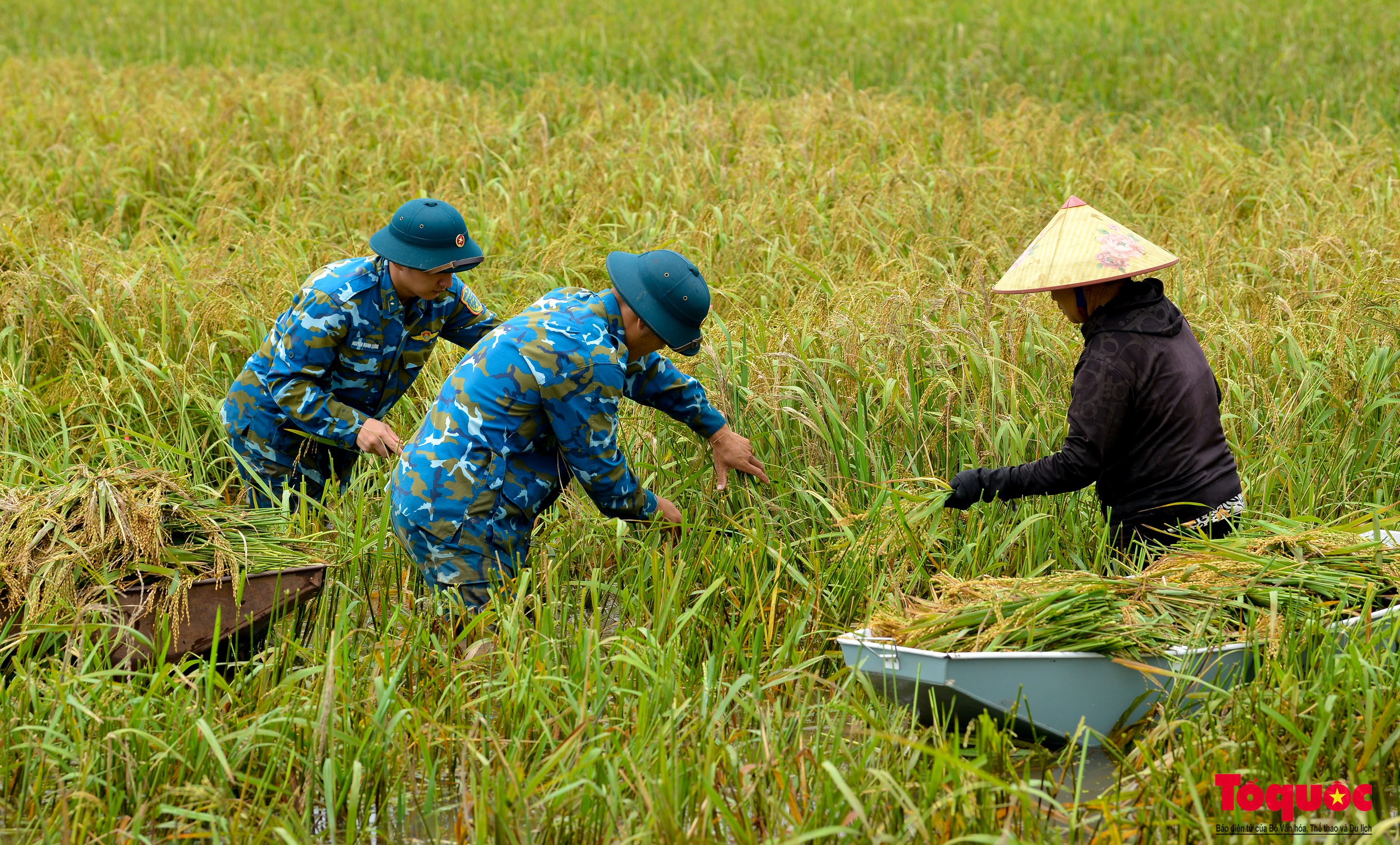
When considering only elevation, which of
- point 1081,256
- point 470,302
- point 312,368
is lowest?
point 312,368

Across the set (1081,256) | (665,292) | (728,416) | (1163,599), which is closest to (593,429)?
(665,292)

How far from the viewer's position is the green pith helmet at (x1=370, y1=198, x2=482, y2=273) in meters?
3.47

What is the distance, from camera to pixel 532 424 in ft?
9.84

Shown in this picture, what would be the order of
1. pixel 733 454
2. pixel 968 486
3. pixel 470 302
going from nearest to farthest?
pixel 968 486
pixel 733 454
pixel 470 302

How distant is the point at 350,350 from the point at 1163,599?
259cm

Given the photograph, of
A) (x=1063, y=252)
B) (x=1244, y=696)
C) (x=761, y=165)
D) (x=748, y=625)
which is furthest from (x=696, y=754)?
(x=761, y=165)

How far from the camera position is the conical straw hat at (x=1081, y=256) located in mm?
2857

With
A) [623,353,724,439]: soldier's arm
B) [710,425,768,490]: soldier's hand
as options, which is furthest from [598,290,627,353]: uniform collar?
[710,425,768,490]: soldier's hand

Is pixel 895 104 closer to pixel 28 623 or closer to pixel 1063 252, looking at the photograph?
pixel 1063 252

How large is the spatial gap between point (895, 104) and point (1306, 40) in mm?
5306

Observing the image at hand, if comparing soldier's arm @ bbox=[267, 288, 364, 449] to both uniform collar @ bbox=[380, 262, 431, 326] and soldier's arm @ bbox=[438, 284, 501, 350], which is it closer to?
uniform collar @ bbox=[380, 262, 431, 326]

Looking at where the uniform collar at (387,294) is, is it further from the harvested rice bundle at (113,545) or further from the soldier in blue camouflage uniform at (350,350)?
the harvested rice bundle at (113,545)

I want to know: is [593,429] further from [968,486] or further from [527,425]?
[968,486]

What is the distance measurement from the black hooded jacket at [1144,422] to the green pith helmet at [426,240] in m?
1.79
